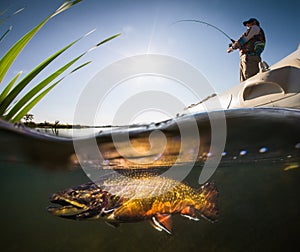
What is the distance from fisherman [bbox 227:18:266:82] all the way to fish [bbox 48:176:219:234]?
2750mm

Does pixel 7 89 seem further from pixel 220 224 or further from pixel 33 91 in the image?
pixel 220 224

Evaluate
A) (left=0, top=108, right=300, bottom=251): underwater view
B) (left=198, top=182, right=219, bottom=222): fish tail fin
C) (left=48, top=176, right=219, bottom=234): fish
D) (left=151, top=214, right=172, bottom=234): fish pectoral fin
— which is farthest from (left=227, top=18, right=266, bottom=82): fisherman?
(left=151, top=214, right=172, bottom=234): fish pectoral fin

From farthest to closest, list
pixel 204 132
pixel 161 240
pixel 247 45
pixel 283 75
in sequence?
pixel 247 45 < pixel 161 240 < pixel 283 75 < pixel 204 132

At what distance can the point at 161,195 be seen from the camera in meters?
2.07

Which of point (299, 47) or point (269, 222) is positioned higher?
point (299, 47)

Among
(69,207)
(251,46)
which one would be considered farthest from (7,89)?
(251,46)

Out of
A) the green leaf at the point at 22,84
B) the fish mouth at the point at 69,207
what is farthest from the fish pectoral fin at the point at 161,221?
the green leaf at the point at 22,84

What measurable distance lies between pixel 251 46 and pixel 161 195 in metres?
3.34

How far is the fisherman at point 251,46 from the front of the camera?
3.80 meters

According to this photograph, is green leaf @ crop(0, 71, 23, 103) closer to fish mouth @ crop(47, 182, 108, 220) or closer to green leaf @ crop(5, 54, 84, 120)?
green leaf @ crop(5, 54, 84, 120)

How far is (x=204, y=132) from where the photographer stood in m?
2.26

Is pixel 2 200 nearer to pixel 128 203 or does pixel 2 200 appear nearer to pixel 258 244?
pixel 128 203

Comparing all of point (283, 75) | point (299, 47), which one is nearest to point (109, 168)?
point (283, 75)

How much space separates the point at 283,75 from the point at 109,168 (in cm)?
254
